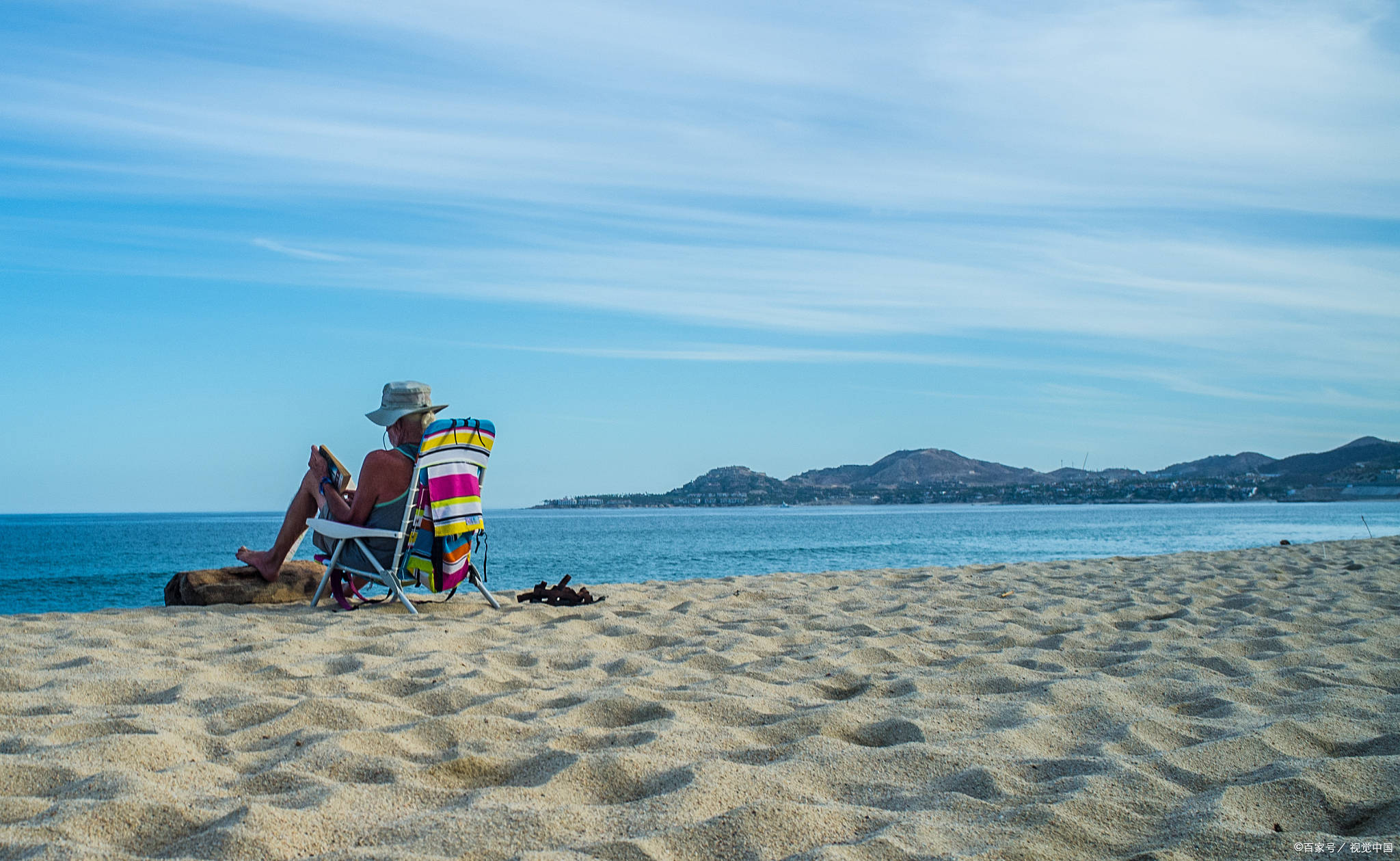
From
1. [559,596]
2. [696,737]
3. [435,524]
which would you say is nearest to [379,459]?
[435,524]

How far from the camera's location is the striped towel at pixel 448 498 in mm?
5637

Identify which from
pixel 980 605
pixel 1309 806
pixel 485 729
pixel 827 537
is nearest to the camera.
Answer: pixel 1309 806

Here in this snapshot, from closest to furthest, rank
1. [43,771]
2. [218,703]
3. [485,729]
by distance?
[43,771], [485,729], [218,703]

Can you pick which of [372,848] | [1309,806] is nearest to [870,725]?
[1309,806]

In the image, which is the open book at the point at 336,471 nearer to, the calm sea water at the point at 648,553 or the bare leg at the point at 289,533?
the bare leg at the point at 289,533

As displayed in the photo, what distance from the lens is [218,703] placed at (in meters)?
3.22

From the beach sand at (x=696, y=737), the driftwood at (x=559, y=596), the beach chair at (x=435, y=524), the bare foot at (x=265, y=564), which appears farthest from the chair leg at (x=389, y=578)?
the bare foot at (x=265, y=564)

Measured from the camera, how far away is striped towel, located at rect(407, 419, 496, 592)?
5.64 meters

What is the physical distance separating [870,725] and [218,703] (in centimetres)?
220

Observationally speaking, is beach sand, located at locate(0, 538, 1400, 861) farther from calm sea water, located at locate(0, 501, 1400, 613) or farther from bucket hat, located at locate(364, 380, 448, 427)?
calm sea water, located at locate(0, 501, 1400, 613)

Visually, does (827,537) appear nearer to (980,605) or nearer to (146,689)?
(980,605)

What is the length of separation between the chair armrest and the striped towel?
234mm

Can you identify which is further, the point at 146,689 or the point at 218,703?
the point at 146,689

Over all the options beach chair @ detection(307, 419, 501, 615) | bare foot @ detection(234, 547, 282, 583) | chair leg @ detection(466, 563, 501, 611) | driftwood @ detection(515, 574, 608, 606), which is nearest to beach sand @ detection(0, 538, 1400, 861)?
beach chair @ detection(307, 419, 501, 615)
